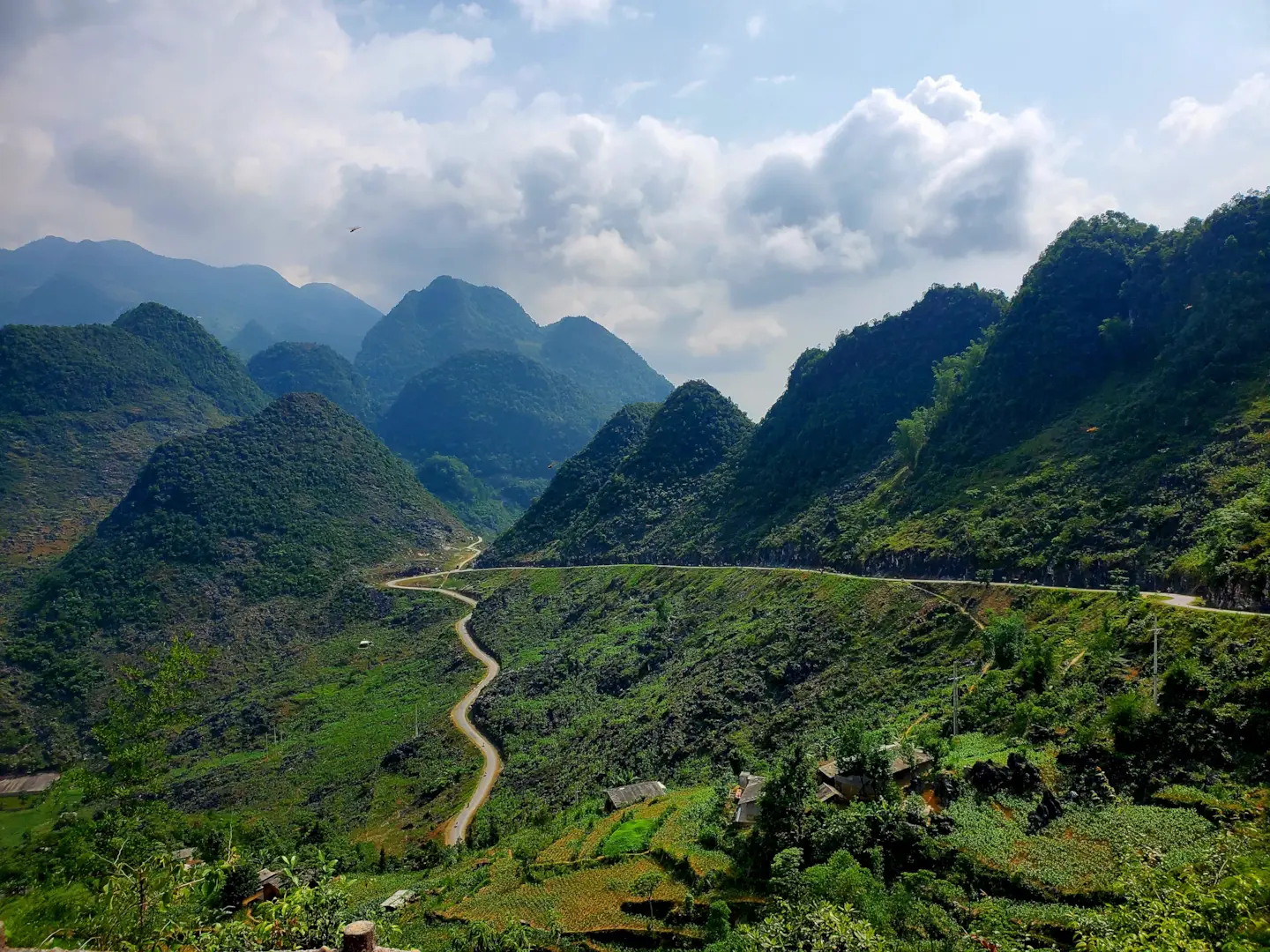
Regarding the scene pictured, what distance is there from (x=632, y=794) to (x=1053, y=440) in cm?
5470

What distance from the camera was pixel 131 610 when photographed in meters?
99.8

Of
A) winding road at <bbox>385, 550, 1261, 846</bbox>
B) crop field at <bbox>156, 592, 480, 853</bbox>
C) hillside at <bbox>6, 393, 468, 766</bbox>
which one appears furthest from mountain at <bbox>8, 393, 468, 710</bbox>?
winding road at <bbox>385, 550, 1261, 846</bbox>

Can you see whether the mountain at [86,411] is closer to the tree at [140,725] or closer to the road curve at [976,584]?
the road curve at [976,584]

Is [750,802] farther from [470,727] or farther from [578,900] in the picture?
[470,727]

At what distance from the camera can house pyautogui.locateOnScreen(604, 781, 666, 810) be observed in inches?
1302

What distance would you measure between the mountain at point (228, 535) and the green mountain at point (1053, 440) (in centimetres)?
4642

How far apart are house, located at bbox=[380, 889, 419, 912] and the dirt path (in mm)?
10943

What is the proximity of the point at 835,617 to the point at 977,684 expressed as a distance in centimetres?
1899

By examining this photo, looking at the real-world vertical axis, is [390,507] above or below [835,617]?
above

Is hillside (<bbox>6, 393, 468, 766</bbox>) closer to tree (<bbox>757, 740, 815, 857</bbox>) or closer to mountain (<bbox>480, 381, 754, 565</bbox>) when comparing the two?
mountain (<bbox>480, 381, 754, 565</bbox>)

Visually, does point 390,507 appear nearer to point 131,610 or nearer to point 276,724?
point 131,610

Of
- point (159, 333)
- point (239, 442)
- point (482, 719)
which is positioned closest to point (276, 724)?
point (482, 719)

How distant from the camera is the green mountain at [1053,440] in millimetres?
43594

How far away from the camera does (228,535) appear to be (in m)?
119
